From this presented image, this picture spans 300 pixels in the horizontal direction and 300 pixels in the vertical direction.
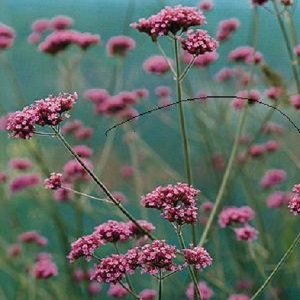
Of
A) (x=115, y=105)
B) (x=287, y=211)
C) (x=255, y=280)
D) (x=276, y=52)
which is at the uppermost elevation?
(x=276, y=52)

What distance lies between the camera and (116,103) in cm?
165

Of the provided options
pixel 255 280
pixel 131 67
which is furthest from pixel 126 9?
pixel 255 280

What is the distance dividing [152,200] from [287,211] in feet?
2.83

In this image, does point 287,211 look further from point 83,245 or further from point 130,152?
point 83,245

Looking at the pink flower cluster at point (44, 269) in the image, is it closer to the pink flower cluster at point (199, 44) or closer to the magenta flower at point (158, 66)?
the magenta flower at point (158, 66)

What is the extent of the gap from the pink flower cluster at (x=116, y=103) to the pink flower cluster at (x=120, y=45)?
0.26 ft

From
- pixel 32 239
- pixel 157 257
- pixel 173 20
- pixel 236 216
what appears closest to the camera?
pixel 157 257

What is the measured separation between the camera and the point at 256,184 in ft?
6.37

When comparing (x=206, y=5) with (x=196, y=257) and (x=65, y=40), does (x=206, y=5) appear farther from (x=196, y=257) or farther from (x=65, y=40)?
(x=196, y=257)

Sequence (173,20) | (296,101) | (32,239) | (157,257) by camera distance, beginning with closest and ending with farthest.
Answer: (157,257) < (173,20) < (296,101) < (32,239)

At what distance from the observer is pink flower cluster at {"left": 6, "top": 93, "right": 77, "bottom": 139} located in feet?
3.51

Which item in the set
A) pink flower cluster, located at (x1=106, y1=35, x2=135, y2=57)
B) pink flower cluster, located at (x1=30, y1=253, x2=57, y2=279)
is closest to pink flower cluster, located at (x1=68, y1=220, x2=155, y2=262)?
pink flower cluster, located at (x1=30, y1=253, x2=57, y2=279)

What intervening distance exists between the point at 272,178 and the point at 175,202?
32.6 inches

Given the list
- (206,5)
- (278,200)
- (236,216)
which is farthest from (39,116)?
(278,200)
